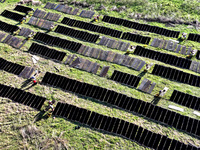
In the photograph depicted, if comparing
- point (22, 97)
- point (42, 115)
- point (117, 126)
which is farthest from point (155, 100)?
point (22, 97)

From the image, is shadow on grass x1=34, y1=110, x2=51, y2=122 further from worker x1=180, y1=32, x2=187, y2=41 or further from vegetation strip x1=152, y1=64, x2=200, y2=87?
worker x1=180, y1=32, x2=187, y2=41

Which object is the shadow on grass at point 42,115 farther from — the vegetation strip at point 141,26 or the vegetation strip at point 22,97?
the vegetation strip at point 141,26

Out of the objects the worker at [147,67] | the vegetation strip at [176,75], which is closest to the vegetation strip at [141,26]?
the vegetation strip at [176,75]

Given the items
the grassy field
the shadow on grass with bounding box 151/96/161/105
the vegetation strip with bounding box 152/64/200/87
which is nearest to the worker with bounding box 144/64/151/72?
the grassy field

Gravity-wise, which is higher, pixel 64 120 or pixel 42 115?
pixel 42 115

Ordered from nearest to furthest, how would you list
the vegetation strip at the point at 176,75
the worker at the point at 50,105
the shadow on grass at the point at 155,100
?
the worker at the point at 50,105, the shadow on grass at the point at 155,100, the vegetation strip at the point at 176,75

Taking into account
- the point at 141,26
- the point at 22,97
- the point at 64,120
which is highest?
the point at 141,26

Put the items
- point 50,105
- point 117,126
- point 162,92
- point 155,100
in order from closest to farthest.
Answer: point 117,126
point 50,105
point 155,100
point 162,92

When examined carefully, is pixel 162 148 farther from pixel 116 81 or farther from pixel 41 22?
pixel 41 22

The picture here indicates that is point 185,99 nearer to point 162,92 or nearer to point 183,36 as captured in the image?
point 162,92

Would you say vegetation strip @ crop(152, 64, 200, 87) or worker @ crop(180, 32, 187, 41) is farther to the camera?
worker @ crop(180, 32, 187, 41)

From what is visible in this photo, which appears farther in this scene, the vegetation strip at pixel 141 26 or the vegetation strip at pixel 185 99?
the vegetation strip at pixel 141 26
